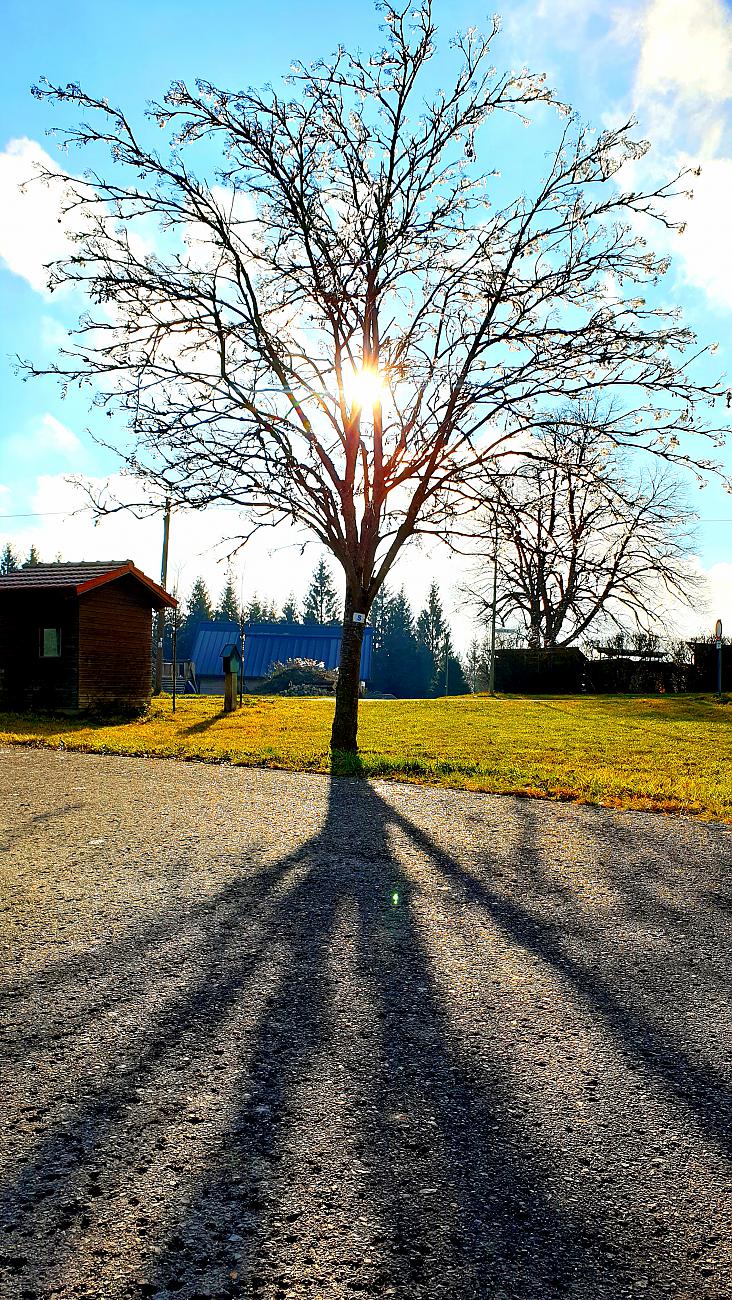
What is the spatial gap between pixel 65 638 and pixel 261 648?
32292 millimetres

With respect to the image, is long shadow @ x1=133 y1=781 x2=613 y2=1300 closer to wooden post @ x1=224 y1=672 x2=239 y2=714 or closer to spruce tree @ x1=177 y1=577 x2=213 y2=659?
wooden post @ x1=224 y1=672 x2=239 y2=714

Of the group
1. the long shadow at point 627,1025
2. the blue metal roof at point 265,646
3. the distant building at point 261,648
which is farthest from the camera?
the blue metal roof at point 265,646

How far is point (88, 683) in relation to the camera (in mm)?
20469

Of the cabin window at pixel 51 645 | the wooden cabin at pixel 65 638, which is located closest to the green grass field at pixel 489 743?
the wooden cabin at pixel 65 638

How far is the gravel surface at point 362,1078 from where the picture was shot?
74.5 inches

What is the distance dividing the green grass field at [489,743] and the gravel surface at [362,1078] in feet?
12.6

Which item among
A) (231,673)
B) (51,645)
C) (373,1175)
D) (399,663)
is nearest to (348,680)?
(373,1175)

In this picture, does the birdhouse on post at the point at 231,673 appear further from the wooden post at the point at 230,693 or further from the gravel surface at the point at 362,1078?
the gravel surface at the point at 362,1078

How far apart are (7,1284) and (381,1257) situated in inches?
35.1

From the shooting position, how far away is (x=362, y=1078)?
106 inches

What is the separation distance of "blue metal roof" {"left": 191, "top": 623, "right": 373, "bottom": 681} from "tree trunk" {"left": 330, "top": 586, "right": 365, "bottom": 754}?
37425mm

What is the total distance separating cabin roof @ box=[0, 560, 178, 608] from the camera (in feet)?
64.6

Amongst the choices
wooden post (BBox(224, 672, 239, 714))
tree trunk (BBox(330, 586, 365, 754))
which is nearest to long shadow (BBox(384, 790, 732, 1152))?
tree trunk (BBox(330, 586, 365, 754))

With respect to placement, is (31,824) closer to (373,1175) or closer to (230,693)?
(373,1175)
